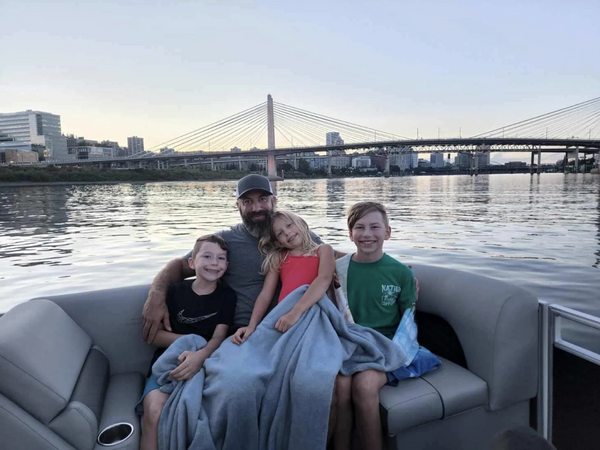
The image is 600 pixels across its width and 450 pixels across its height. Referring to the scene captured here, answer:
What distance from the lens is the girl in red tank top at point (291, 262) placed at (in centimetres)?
198

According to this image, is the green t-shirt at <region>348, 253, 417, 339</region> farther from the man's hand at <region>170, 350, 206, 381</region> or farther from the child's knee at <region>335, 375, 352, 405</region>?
the man's hand at <region>170, 350, 206, 381</region>

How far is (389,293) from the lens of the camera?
1.98m

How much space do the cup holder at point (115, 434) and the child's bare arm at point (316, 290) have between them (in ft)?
2.17

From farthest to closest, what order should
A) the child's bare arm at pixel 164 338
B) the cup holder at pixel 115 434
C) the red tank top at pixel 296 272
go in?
the red tank top at pixel 296 272 → the child's bare arm at pixel 164 338 → the cup holder at pixel 115 434

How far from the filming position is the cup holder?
1492 mm

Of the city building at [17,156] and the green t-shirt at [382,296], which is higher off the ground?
the city building at [17,156]

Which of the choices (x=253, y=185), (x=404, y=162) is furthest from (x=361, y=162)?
(x=253, y=185)

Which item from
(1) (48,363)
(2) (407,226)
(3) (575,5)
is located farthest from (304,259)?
(2) (407,226)

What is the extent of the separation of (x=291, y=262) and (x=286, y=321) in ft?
1.23

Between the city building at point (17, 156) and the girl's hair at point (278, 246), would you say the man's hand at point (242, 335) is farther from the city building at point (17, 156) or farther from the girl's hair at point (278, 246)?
the city building at point (17, 156)

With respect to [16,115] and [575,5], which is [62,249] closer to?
[575,5]

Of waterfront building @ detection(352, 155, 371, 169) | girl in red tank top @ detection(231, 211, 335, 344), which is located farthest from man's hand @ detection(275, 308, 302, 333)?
waterfront building @ detection(352, 155, 371, 169)

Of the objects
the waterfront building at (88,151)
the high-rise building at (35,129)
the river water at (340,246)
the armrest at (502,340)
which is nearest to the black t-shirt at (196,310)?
the armrest at (502,340)

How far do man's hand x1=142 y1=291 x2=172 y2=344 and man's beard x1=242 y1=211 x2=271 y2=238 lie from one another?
1.98 ft
